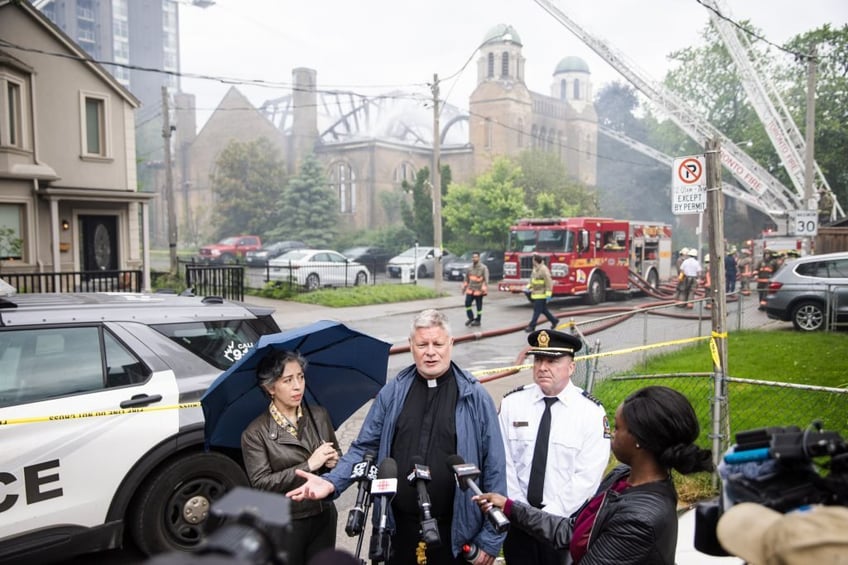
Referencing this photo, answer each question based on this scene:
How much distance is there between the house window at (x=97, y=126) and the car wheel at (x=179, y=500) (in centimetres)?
1718

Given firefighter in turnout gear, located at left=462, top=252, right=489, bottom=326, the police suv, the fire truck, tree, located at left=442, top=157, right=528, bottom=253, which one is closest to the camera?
the police suv

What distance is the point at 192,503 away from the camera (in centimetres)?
434

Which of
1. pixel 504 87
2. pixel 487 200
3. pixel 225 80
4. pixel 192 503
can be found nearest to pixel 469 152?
pixel 504 87

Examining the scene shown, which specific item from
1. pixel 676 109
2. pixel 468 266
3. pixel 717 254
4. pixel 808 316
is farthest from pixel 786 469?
pixel 676 109

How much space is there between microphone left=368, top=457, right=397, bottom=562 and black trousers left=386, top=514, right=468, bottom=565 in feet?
1.34

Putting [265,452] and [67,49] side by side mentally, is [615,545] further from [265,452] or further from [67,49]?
[67,49]

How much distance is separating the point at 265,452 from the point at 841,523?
242 centimetres

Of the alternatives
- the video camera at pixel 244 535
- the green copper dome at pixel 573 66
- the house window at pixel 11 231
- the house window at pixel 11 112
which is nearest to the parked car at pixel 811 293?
the video camera at pixel 244 535

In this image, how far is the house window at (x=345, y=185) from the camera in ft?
181

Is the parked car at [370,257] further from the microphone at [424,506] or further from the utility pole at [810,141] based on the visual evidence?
the microphone at [424,506]

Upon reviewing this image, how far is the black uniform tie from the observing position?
3.05 metres

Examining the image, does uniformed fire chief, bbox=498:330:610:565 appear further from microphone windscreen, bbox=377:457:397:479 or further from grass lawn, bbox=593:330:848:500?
grass lawn, bbox=593:330:848:500

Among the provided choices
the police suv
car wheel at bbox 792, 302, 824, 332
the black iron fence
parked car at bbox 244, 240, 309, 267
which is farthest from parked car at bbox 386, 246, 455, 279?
the police suv

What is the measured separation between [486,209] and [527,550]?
106 ft
